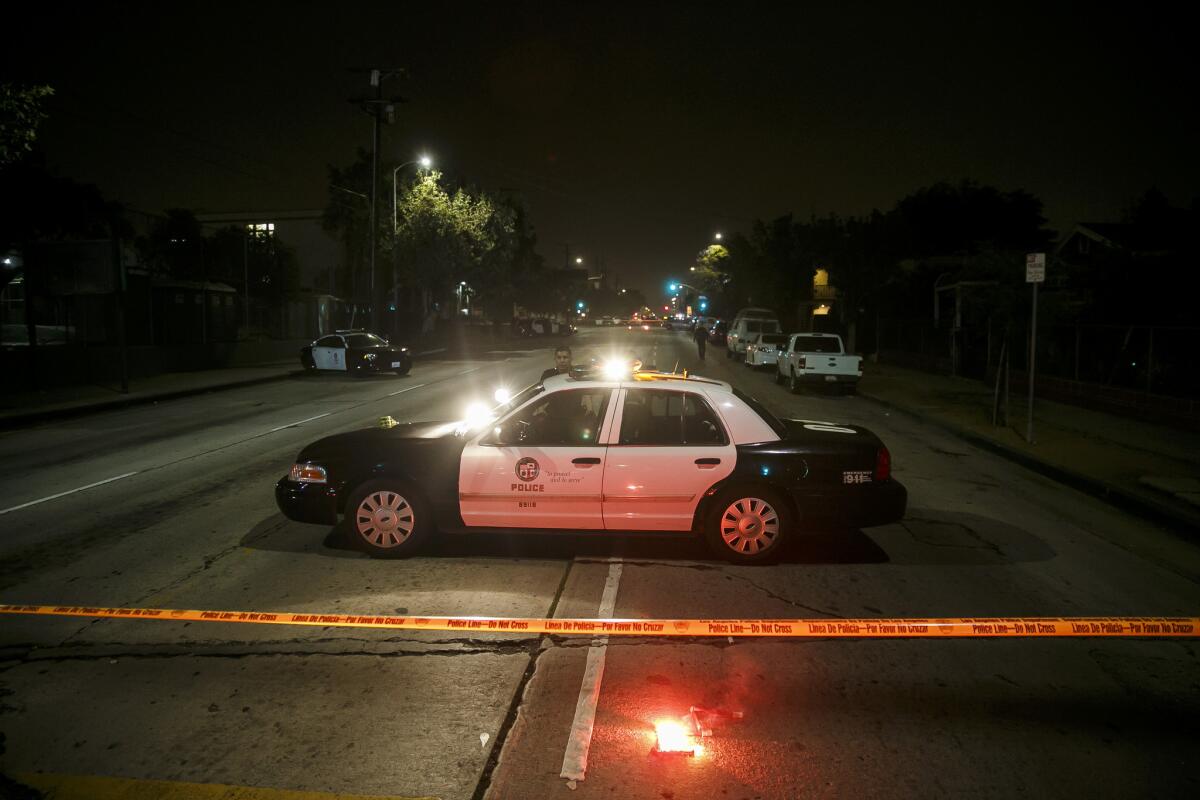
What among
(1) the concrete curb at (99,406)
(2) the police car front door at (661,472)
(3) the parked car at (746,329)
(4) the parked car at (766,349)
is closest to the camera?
(2) the police car front door at (661,472)

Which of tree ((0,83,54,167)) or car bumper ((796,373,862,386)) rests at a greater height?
tree ((0,83,54,167))

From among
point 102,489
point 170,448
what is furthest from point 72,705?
point 170,448

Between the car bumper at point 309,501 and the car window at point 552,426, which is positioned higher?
the car window at point 552,426

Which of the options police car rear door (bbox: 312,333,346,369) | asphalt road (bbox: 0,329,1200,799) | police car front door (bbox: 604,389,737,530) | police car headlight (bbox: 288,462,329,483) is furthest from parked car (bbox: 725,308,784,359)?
police car headlight (bbox: 288,462,329,483)

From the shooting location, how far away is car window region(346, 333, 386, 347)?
28.3 m

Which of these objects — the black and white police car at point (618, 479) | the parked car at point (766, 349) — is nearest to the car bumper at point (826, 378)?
the parked car at point (766, 349)

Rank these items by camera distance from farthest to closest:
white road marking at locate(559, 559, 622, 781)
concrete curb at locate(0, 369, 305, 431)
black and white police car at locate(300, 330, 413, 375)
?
black and white police car at locate(300, 330, 413, 375) < concrete curb at locate(0, 369, 305, 431) < white road marking at locate(559, 559, 622, 781)

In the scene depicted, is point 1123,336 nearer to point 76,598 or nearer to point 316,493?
point 316,493

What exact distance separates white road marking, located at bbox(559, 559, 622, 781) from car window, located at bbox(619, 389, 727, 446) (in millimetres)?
1465

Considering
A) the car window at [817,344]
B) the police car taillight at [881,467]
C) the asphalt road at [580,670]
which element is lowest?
the asphalt road at [580,670]

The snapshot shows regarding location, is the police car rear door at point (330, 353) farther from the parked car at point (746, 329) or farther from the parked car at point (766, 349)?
the parked car at point (746, 329)

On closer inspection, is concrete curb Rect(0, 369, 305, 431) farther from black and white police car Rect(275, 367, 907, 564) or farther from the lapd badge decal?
the lapd badge decal

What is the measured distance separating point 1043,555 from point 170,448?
11460mm

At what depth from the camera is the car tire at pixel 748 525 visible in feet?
22.3
